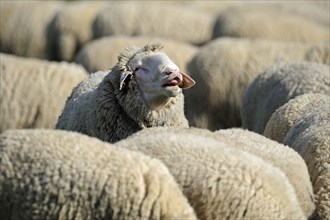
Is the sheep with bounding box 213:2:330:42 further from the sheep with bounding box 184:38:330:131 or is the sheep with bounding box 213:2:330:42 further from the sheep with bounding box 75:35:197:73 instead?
the sheep with bounding box 184:38:330:131

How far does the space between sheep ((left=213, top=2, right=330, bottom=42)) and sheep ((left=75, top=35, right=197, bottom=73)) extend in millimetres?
1324

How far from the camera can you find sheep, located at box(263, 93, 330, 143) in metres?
8.06

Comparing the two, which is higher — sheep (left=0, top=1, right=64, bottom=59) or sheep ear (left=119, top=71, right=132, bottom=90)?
sheep ear (left=119, top=71, right=132, bottom=90)

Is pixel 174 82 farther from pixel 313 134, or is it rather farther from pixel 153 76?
pixel 313 134

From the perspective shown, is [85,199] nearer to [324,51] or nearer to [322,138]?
[322,138]

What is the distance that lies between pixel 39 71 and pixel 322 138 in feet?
17.1

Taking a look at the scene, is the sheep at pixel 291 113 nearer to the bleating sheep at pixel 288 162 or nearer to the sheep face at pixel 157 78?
the sheep face at pixel 157 78

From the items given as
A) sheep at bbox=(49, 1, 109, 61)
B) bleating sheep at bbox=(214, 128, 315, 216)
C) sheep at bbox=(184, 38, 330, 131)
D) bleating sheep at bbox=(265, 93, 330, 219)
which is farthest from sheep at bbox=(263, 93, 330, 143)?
sheep at bbox=(49, 1, 109, 61)

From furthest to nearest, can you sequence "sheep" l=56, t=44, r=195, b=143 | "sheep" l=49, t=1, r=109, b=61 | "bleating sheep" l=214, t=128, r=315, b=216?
"sheep" l=49, t=1, r=109, b=61 → "sheep" l=56, t=44, r=195, b=143 → "bleating sheep" l=214, t=128, r=315, b=216

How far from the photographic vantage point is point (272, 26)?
14.3 m

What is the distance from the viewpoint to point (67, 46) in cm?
1633

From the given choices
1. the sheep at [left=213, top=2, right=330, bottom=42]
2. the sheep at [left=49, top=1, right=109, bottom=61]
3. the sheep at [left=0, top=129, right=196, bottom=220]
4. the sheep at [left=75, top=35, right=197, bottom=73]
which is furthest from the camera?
the sheep at [left=49, top=1, right=109, bottom=61]

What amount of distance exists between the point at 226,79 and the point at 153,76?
4977 millimetres

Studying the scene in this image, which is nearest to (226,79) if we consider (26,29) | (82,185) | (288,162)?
(26,29)
